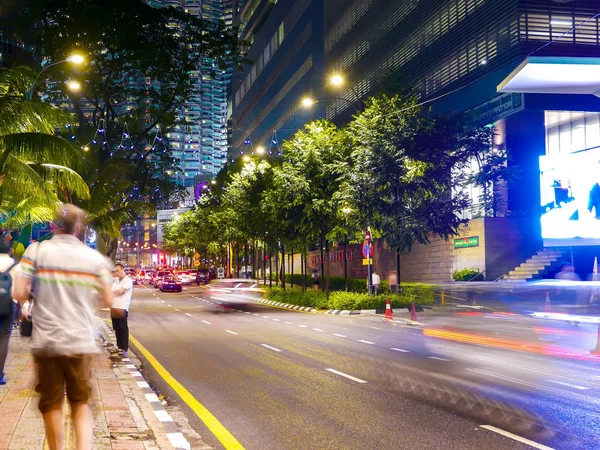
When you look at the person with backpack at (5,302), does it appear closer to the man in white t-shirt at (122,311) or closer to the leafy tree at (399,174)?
the man in white t-shirt at (122,311)

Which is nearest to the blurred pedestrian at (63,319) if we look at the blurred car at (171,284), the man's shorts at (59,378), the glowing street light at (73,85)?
the man's shorts at (59,378)

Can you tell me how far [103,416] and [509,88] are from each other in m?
28.7

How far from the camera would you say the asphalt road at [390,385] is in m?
7.70

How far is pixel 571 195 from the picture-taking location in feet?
130

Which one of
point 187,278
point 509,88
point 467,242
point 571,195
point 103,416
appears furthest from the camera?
point 187,278

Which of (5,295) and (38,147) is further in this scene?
(38,147)

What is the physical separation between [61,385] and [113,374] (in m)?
6.63

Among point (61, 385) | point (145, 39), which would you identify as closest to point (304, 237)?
point (145, 39)

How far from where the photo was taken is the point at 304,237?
37.7 meters

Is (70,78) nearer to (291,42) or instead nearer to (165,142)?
(165,142)

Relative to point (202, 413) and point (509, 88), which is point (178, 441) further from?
point (509, 88)

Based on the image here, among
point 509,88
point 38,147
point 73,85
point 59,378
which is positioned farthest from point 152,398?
point 509,88

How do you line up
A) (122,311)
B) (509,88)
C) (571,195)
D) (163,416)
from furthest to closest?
(571,195) → (509,88) → (122,311) → (163,416)

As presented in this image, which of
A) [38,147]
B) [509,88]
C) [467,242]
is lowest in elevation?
[467,242]
